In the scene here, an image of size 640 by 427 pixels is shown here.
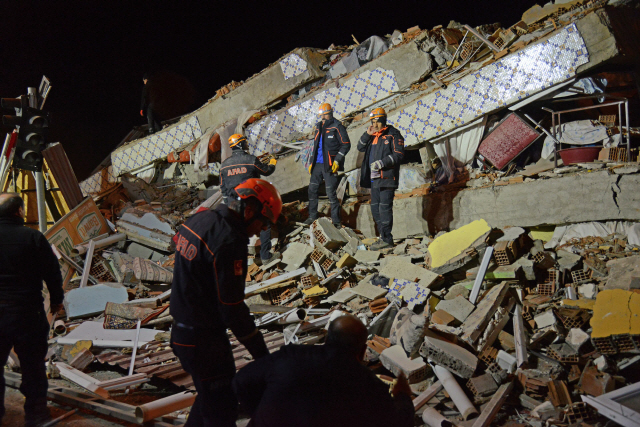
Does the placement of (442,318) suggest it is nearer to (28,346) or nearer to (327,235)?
(327,235)

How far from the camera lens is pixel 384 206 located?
24.6 ft

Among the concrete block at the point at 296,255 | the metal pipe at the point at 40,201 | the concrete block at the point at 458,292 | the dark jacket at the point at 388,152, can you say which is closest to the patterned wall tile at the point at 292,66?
the dark jacket at the point at 388,152

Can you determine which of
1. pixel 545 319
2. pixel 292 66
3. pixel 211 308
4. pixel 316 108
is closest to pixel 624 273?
pixel 545 319

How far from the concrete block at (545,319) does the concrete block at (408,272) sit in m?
1.50

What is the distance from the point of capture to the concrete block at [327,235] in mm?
7621

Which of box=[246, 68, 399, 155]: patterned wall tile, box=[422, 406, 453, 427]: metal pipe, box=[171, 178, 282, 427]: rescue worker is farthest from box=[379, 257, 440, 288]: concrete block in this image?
box=[246, 68, 399, 155]: patterned wall tile

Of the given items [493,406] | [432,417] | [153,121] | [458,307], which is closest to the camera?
[432,417]

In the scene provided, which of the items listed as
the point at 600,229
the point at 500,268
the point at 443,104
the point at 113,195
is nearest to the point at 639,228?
the point at 600,229

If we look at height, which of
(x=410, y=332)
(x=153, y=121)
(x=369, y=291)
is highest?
(x=153, y=121)

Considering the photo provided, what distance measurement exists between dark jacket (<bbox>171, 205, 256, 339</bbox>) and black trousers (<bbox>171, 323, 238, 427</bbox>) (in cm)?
8

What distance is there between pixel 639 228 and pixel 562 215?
1.04 m

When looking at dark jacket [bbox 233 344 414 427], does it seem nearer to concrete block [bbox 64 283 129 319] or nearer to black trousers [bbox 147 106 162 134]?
concrete block [bbox 64 283 129 319]

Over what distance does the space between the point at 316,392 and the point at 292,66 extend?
37.9 ft

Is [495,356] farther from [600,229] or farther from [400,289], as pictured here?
[600,229]
